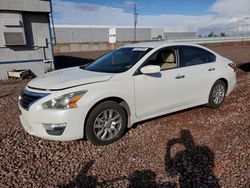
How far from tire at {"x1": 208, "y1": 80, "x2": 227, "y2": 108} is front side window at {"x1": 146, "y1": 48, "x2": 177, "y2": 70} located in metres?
1.27

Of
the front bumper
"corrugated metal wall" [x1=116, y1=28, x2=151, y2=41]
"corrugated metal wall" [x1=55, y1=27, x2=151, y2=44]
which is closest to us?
the front bumper

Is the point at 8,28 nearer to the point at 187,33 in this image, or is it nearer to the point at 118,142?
the point at 118,142

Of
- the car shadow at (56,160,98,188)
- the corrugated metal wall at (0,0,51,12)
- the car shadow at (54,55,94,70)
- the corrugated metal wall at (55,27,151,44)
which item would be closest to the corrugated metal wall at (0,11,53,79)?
the corrugated metal wall at (0,0,51,12)

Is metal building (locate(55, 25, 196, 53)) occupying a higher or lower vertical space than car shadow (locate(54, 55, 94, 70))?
higher

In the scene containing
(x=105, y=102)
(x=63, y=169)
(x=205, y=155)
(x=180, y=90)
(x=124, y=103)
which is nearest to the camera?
(x=63, y=169)

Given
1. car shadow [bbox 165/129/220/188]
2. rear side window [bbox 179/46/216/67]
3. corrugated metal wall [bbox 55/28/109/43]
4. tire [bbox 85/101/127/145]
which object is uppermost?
corrugated metal wall [bbox 55/28/109/43]

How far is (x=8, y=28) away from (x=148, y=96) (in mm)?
8387

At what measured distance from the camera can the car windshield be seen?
4.04 m

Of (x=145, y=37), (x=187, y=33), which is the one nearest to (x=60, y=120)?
(x=145, y=37)

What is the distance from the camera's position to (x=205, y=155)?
3.31 metres

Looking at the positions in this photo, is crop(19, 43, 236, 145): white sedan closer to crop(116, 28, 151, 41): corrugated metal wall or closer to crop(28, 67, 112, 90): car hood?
crop(28, 67, 112, 90): car hood

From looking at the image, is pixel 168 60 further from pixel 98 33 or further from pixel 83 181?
pixel 98 33

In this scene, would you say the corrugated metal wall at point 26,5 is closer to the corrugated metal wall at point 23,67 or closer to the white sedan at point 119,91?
the corrugated metal wall at point 23,67

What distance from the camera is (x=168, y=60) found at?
4.49m
